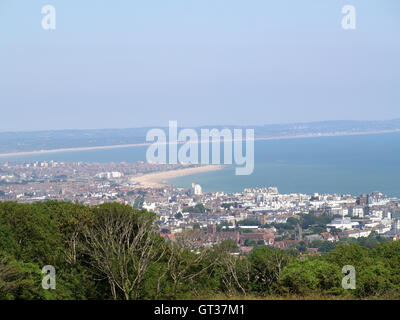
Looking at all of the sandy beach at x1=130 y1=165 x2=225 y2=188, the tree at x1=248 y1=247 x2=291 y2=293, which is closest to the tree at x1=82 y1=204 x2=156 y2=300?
the tree at x1=248 y1=247 x2=291 y2=293

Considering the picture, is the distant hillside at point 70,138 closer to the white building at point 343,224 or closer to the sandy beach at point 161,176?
the sandy beach at point 161,176

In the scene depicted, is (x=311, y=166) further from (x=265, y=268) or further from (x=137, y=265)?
(x=137, y=265)

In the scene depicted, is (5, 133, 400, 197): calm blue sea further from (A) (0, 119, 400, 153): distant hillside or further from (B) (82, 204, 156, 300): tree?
(B) (82, 204, 156, 300): tree

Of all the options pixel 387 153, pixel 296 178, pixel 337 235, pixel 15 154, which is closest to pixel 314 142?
pixel 387 153

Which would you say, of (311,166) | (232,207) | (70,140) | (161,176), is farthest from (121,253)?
(311,166)

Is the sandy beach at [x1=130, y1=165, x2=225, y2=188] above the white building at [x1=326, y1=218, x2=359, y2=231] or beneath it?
above

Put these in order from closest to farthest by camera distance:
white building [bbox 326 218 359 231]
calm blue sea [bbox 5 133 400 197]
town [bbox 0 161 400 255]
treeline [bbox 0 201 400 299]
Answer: treeline [bbox 0 201 400 299]
town [bbox 0 161 400 255]
white building [bbox 326 218 359 231]
calm blue sea [bbox 5 133 400 197]

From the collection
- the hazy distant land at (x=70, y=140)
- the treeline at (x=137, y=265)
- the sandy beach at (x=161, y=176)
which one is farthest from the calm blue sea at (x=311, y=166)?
the treeline at (x=137, y=265)
